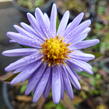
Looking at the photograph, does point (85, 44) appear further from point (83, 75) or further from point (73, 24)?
point (83, 75)

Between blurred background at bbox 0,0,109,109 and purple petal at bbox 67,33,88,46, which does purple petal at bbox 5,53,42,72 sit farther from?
blurred background at bbox 0,0,109,109

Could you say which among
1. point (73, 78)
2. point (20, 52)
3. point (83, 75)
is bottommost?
point (83, 75)

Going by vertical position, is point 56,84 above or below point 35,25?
below

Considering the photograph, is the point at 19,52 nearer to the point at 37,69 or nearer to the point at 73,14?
the point at 37,69

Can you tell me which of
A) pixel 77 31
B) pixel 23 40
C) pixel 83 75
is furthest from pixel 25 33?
pixel 83 75

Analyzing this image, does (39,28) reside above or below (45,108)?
above

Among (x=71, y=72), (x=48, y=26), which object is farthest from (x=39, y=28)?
(x=71, y=72)

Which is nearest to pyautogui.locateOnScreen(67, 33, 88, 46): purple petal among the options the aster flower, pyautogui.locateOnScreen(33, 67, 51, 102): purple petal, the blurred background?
the aster flower
